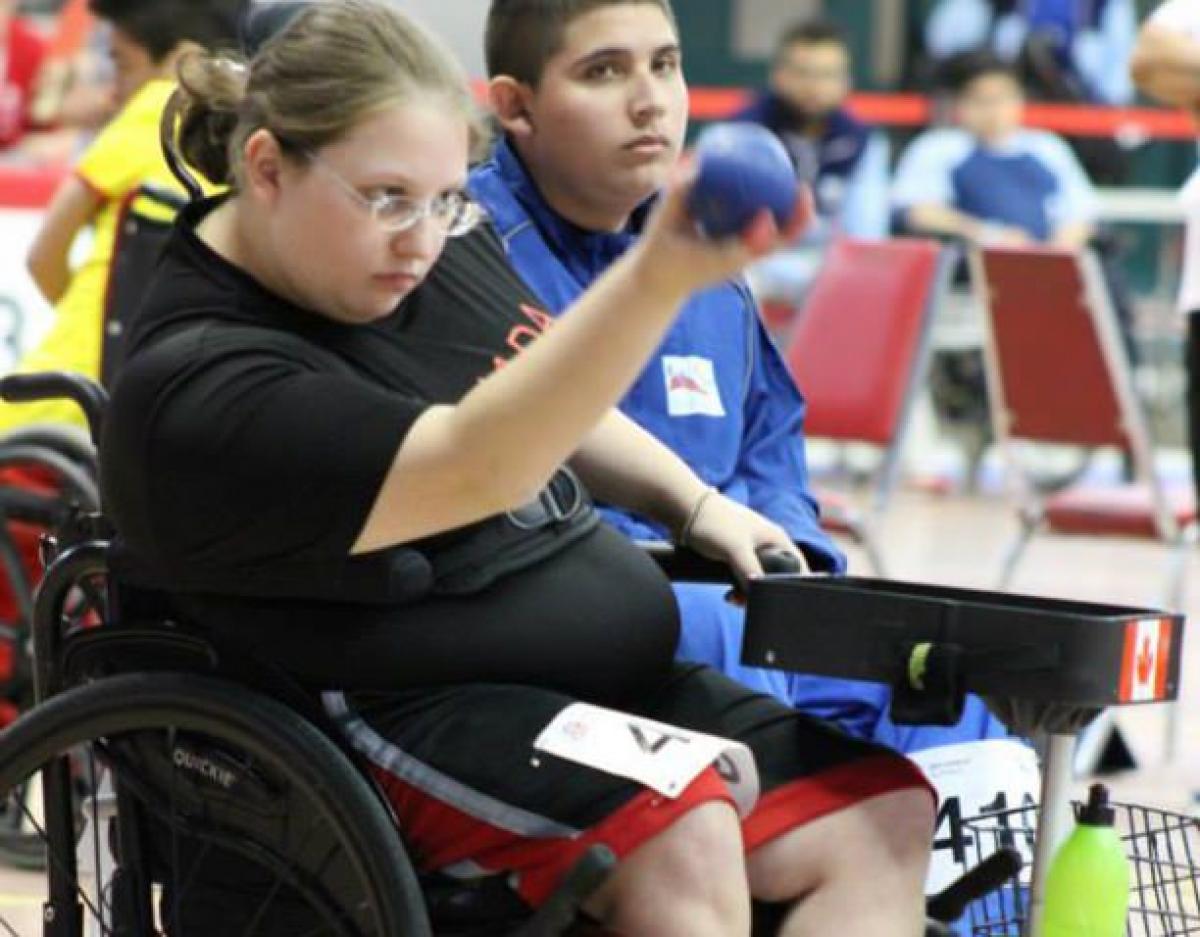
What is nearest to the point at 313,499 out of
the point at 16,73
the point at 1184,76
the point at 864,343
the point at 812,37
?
the point at 1184,76

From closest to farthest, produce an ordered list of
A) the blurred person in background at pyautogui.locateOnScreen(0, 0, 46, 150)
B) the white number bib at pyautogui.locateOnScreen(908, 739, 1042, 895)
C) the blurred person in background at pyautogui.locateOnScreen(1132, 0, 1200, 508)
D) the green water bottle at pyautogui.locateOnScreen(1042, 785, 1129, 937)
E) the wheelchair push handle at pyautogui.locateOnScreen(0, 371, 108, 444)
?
the green water bottle at pyautogui.locateOnScreen(1042, 785, 1129, 937), the white number bib at pyautogui.locateOnScreen(908, 739, 1042, 895), the wheelchair push handle at pyautogui.locateOnScreen(0, 371, 108, 444), the blurred person in background at pyautogui.locateOnScreen(1132, 0, 1200, 508), the blurred person in background at pyautogui.locateOnScreen(0, 0, 46, 150)

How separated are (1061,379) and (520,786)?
3.74 m

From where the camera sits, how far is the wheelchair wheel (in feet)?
7.35

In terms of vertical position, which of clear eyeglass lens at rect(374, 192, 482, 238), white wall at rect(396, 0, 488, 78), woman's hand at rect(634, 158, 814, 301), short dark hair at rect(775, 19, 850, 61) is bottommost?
woman's hand at rect(634, 158, 814, 301)

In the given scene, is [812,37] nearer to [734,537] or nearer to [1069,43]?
[1069,43]

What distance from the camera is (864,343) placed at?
20.3 ft

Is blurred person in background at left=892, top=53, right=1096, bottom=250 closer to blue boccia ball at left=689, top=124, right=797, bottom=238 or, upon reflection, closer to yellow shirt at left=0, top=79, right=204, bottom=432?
yellow shirt at left=0, top=79, right=204, bottom=432

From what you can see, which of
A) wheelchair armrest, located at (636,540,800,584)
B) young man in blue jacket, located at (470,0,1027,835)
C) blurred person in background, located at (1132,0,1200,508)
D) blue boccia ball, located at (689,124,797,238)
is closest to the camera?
blue boccia ball, located at (689,124,797,238)

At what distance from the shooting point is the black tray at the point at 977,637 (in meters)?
2.22

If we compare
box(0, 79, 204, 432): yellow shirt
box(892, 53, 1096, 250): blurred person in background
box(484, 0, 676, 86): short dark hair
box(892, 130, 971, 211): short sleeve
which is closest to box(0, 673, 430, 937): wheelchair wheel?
box(484, 0, 676, 86): short dark hair

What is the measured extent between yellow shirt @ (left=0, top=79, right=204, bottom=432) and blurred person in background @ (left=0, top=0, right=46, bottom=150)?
3.70 m

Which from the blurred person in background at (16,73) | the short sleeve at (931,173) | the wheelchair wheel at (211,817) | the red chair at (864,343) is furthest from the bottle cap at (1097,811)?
the short sleeve at (931,173)

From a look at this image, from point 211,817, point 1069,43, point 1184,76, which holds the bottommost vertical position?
point 211,817

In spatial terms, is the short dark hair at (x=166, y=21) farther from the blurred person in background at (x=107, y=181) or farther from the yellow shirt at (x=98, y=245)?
the yellow shirt at (x=98, y=245)
